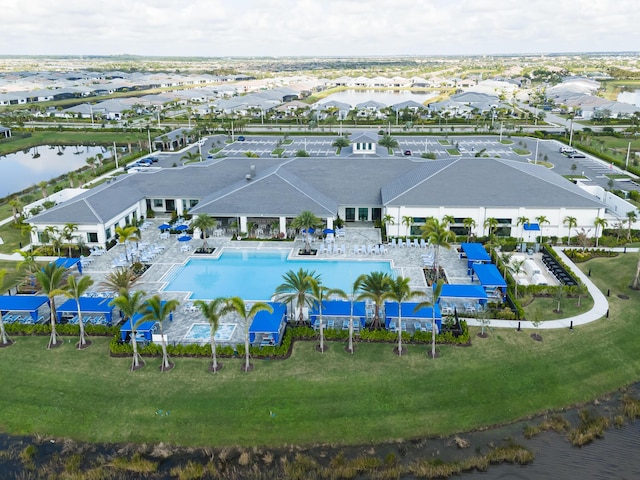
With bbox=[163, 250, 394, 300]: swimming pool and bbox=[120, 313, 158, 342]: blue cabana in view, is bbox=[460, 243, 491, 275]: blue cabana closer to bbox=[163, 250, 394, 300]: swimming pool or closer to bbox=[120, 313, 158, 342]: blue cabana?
bbox=[163, 250, 394, 300]: swimming pool

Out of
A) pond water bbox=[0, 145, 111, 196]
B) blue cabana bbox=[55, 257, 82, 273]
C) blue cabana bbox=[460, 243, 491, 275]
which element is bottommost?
blue cabana bbox=[55, 257, 82, 273]

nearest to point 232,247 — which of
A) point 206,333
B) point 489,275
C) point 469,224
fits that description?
point 206,333

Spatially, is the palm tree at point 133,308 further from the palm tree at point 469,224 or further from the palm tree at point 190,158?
the palm tree at point 190,158

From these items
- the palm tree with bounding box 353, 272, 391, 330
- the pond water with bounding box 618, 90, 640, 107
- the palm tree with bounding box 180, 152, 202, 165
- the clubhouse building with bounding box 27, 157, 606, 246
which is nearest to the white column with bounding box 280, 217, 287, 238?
the clubhouse building with bounding box 27, 157, 606, 246

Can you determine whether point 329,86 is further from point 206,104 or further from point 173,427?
point 173,427

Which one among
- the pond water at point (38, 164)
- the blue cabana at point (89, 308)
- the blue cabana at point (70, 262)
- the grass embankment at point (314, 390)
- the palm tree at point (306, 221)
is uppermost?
the palm tree at point (306, 221)

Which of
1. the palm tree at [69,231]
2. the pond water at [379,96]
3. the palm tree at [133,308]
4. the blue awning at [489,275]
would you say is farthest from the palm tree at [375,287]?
the pond water at [379,96]
